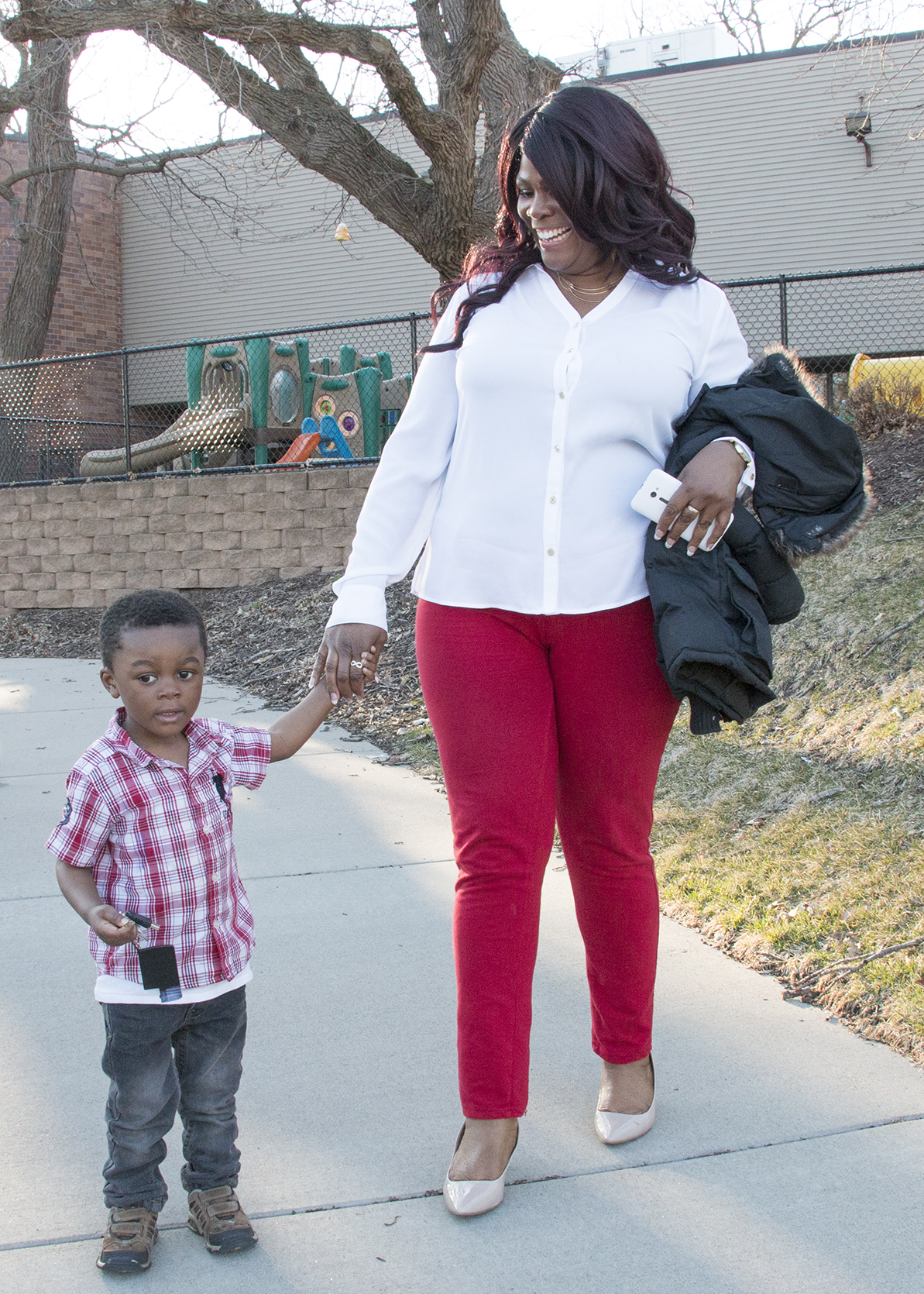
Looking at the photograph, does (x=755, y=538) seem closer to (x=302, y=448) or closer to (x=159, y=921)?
(x=159, y=921)

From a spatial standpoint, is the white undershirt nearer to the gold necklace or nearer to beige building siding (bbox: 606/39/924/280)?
the gold necklace

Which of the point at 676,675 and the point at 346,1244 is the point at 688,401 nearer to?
the point at 676,675

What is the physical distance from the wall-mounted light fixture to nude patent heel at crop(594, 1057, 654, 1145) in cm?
1614

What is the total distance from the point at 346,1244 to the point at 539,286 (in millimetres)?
1730

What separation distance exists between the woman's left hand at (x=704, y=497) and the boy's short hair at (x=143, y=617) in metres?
0.82

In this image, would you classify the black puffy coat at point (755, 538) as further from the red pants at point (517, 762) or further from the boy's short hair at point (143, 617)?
the boy's short hair at point (143, 617)

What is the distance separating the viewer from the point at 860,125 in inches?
625

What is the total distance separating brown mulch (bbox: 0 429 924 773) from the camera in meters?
6.50

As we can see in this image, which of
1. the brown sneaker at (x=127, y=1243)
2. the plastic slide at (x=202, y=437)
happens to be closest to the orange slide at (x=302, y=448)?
the plastic slide at (x=202, y=437)

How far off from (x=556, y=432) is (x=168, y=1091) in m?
1.30

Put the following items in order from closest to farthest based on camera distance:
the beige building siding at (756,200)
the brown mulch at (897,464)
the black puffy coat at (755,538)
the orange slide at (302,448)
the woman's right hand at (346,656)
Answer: the black puffy coat at (755,538), the woman's right hand at (346,656), the brown mulch at (897,464), the orange slide at (302,448), the beige building siding at (756,200)

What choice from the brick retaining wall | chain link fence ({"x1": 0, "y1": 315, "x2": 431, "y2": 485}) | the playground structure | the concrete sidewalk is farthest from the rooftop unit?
the concrete sidewalk

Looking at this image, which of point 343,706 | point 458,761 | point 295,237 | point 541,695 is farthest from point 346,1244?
point 295,237

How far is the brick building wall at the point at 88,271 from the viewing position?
66.2ft
